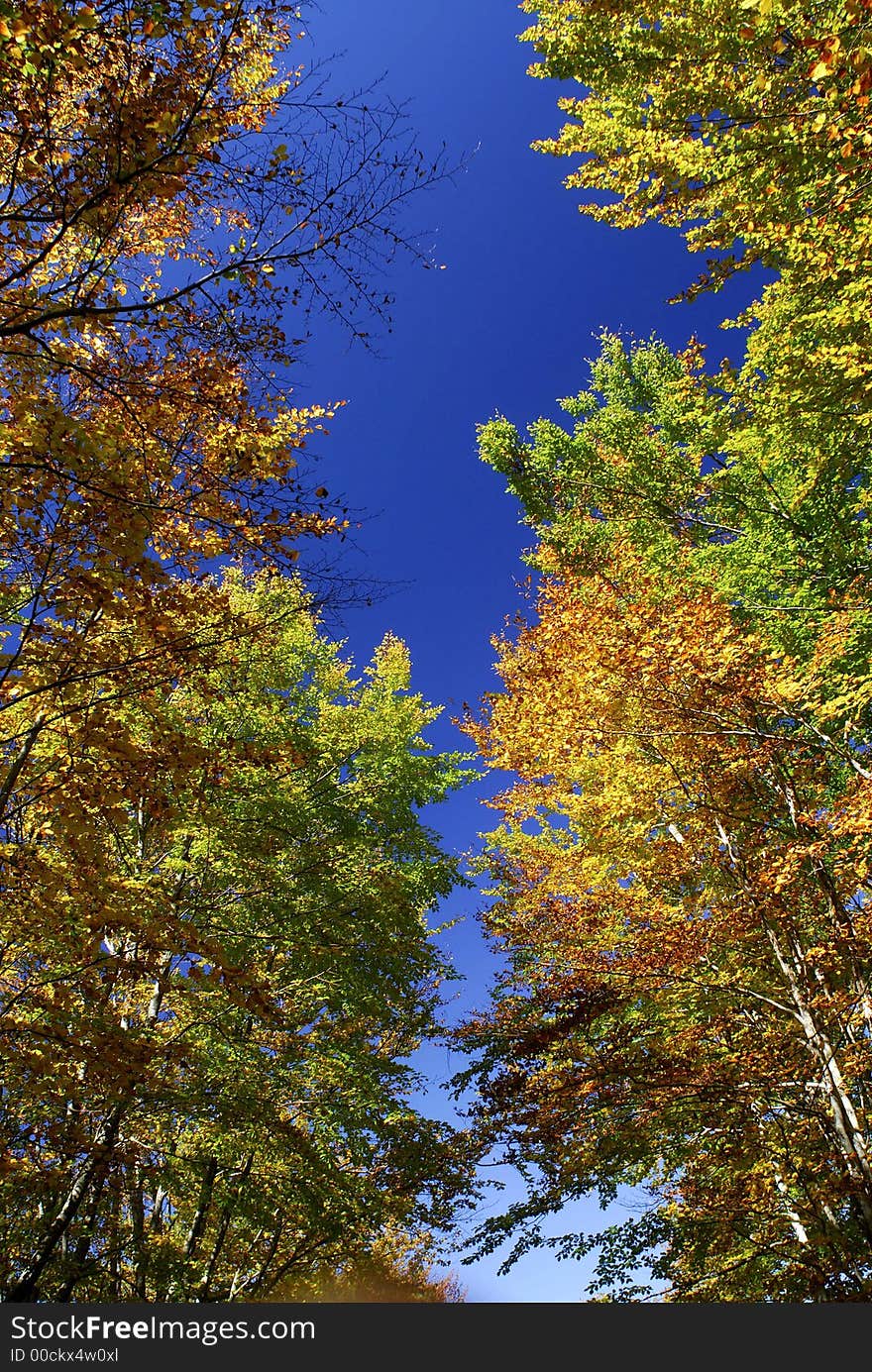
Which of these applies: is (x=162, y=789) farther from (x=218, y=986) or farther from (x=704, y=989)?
(x=704, y=989)

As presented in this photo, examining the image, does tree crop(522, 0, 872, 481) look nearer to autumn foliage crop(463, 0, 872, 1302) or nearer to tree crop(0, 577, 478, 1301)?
autumn foliage crop(463, 0, 872, 1302)

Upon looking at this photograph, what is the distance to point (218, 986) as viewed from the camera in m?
Result: 6.82

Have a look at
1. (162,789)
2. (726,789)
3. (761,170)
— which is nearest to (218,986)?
(162,789)

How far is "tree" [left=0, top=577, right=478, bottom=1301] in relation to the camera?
4.59 meters

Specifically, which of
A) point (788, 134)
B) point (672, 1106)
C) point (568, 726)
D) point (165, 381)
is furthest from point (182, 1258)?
point (788, 134)

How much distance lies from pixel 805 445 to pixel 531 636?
456cm

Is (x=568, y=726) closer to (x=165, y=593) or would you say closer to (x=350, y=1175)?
(x=165, y=593)

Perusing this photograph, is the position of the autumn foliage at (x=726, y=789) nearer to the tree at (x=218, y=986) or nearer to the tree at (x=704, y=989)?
the tree at (x=704, y=989)

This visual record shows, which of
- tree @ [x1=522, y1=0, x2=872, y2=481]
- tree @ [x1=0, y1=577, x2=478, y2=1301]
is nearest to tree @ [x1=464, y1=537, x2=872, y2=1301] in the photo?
tree @ [x1=0, y1=577, x2=478, y2=1301]

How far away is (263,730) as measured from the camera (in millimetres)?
7934

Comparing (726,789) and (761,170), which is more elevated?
(761,170)

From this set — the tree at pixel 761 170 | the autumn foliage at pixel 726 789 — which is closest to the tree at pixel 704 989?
the autumn foliage at pixel 726 789

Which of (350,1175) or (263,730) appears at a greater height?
(263,730)

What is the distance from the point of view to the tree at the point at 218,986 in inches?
181
